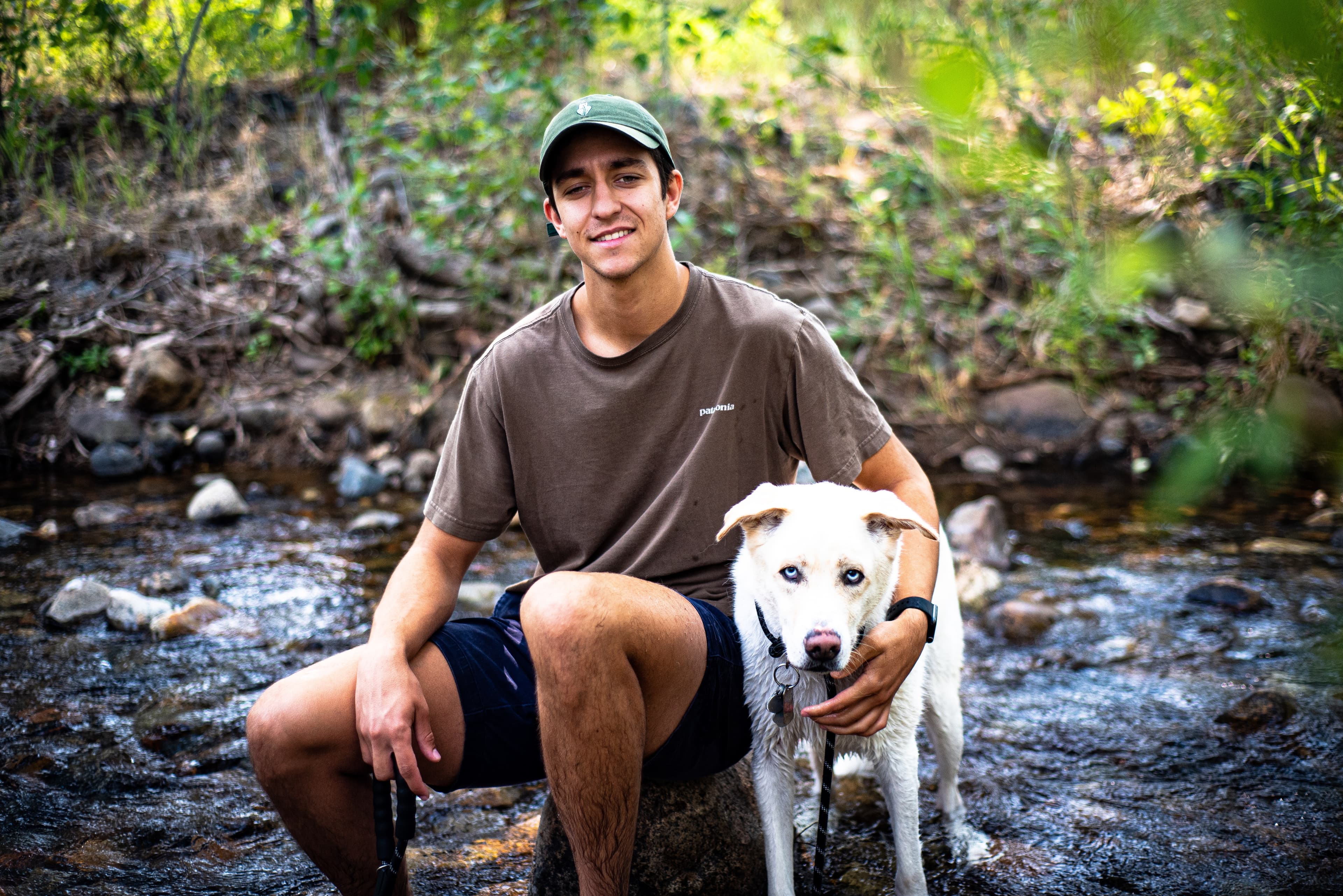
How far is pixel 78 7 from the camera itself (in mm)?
3826

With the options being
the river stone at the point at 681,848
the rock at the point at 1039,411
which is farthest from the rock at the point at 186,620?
the rock at the point at 1039,411

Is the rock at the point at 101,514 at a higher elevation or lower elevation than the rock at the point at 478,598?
higher

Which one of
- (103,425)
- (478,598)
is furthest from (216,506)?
(478,598)

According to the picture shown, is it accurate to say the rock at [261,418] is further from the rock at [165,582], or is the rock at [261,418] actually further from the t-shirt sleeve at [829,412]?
the t-shirt sleeve at [829,412]

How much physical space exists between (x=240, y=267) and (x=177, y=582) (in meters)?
4.39

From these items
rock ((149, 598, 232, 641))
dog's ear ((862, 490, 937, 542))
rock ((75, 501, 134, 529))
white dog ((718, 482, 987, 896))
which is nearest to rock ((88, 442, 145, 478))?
rock ((75, 501, 134, 529))

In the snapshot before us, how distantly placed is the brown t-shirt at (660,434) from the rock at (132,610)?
9.51 ft

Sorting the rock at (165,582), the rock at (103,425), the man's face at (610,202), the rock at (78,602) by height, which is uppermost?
the man's face at (610,202)

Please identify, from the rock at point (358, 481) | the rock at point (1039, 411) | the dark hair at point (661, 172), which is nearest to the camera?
the dark hair at point (661, 172)

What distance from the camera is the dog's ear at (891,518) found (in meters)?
2.21

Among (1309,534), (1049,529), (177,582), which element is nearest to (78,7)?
(177,582)

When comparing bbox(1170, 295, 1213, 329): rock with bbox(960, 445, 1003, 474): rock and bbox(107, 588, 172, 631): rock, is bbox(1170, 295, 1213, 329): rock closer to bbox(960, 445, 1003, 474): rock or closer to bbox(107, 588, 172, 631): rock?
bbox(960, 445, 1003, 474): rock

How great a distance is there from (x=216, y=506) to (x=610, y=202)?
196 inches

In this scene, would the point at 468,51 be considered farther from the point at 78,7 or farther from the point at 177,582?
the point at 177,582
